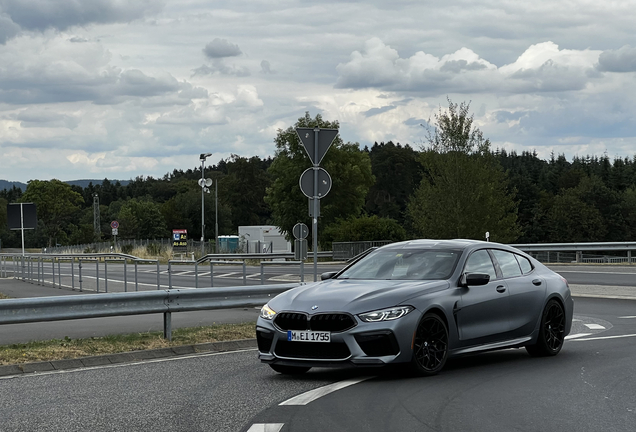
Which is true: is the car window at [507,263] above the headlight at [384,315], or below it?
above

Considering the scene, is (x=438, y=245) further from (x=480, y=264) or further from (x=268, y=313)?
(x=268, y=313)

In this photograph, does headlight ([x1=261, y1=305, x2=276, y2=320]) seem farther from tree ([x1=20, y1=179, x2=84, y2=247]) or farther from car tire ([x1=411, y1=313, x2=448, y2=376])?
tree ([x1=20, y1=179, x2=84, y2=247])

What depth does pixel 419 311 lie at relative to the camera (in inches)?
344

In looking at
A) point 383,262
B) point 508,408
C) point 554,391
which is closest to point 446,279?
point 383,262

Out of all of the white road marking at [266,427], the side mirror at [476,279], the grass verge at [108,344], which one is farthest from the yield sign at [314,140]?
the white road marking at [266,427]

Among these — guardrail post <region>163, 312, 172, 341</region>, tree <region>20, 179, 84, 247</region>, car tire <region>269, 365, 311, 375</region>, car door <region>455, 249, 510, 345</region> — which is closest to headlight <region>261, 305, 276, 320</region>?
car tire <region>269, 365, 311, 375</region>

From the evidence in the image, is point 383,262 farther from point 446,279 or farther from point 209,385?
point 209,385

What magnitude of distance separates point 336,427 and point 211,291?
648 centimetres

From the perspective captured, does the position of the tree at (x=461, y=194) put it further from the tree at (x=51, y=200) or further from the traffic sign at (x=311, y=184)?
the tree at (x=51, y=200)

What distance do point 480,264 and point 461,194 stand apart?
35.4 meters

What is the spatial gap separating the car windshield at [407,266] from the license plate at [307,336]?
1.30 m

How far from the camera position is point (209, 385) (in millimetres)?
8695

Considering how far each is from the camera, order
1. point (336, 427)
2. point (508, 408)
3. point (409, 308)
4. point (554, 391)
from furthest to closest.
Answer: point (409, 308), point (554, 391), point (508, 408), point (336, 427)

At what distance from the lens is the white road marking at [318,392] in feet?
25.1
